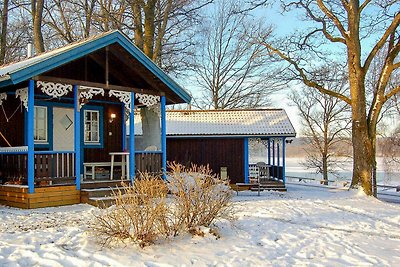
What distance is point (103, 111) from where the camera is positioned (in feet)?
45.3

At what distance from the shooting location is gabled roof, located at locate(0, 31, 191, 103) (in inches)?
366

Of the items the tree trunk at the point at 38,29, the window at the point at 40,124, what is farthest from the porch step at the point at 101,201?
the tree trunk at the point at 38,29

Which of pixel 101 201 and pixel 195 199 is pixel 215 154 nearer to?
pixel 101 201

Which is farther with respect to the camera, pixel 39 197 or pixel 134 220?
pixel 39 197

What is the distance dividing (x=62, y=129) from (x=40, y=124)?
690mm

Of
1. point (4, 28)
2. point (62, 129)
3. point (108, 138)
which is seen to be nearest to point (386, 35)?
point (108, 138)

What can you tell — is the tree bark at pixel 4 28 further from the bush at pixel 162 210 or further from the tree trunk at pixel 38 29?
the bush at pixel 162 210

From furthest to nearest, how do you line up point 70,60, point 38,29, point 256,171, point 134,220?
point 38,29
point 256,171
point 70,60
point 134,220

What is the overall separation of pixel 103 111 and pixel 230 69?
1810 centimetres

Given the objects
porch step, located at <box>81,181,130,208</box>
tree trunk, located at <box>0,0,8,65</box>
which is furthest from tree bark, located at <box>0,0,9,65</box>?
porch step, located at <box>81,181,130,208</box>

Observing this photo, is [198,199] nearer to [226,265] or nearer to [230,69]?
[226,265]

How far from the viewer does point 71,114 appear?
12.8m

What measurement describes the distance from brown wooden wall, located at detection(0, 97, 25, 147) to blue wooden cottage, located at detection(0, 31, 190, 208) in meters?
0.03

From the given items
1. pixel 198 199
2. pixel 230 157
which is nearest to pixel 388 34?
pixel 230 157
